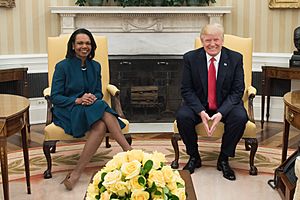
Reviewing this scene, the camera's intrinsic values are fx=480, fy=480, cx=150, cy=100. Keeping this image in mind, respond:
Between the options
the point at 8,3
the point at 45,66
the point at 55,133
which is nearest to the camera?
the point at 55,133

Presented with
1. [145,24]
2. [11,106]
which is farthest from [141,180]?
[145,24]

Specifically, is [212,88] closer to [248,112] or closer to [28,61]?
[248,112]

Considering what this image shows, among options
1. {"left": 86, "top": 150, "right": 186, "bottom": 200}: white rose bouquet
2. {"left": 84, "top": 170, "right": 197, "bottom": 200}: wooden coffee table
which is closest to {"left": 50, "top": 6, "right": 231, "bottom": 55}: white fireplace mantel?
{"left": 84, "top": 170, "right": 197, "bottom": 200}: wooden coffee table

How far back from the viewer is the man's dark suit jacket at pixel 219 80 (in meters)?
4.00

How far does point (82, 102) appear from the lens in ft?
12.7

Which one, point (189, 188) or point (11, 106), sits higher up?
point (11, 106)

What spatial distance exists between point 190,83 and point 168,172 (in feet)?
7.61

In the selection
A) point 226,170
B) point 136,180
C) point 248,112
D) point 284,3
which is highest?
point 284,3

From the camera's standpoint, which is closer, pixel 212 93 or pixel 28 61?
pixel 212 93

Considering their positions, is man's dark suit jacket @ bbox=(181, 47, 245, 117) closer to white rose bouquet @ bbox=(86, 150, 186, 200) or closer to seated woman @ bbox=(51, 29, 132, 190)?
seated woman @ bbox=(51, 29, 132, 190)

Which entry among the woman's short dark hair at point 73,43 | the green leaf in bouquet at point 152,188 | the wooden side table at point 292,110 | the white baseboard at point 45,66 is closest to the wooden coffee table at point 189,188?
the green leaf in bouquet at point 152,188

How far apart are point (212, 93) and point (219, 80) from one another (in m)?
0.13

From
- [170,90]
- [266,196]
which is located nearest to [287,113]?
[266,196]

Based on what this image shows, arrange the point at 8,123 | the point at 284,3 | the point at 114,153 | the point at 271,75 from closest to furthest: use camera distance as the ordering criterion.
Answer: the point at 8,123 < the point at 114,153 < the point at 271,75 < the point at 284,3
